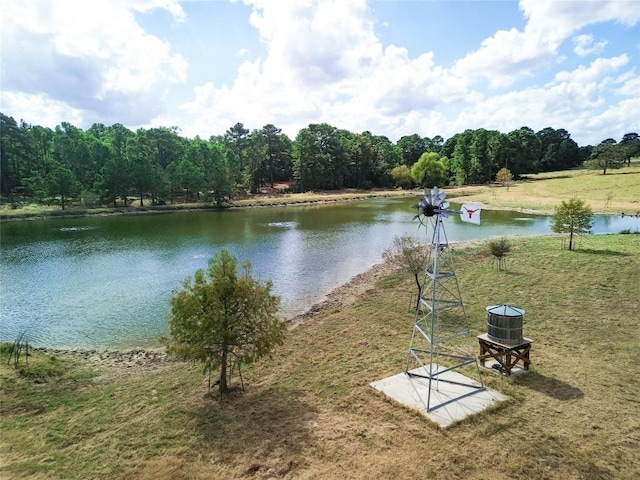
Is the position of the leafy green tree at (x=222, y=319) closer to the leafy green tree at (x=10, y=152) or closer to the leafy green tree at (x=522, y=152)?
the leafy green tree at (x=10, y=152)

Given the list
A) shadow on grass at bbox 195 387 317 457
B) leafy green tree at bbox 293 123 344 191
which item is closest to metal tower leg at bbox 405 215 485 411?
shadow on grass at bbox 195 387 317 457

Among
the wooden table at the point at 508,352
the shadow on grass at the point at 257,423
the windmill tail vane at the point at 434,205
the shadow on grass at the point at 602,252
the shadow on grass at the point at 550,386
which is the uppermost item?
the windmill tail vane at the point at 434,205

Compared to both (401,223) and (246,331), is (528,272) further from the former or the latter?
(401,223)

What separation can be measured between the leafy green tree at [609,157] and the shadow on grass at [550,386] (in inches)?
3857

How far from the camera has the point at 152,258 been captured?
33188 millimetres

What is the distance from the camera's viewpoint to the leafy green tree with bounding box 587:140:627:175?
90.1m

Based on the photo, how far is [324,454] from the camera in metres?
8.07

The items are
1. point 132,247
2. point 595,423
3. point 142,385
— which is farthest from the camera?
point 132,247

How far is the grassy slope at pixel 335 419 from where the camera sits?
7.72m

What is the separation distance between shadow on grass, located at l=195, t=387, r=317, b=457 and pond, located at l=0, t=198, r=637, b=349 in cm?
805

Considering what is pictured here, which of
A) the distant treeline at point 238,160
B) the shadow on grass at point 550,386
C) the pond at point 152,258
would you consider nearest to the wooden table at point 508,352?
the shadow on grass at point 550,386

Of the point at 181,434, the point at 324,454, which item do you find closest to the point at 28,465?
the point at 181,434

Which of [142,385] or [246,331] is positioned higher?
[246,331]

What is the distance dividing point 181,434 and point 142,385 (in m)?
4.05
